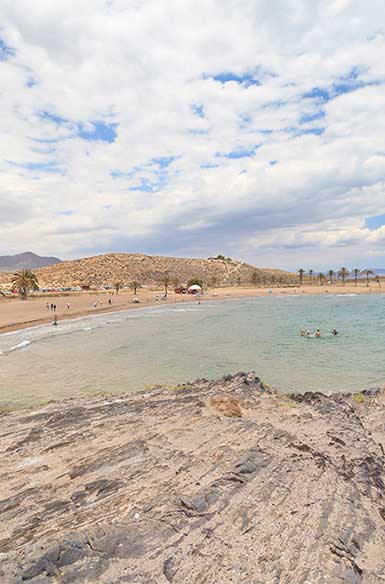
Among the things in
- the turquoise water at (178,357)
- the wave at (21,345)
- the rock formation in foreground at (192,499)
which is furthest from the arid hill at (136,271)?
the rock formation in foreground at (192,499)

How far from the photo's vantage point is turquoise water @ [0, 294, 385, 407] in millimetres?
17562

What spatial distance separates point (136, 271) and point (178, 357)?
115 m

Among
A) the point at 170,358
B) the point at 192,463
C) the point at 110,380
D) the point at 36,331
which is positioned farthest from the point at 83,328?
the point at 192,463

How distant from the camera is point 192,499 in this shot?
624 cm

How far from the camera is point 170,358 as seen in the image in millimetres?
23750

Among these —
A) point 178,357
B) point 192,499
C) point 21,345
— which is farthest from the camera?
point 21,345

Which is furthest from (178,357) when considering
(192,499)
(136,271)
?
(136,271)

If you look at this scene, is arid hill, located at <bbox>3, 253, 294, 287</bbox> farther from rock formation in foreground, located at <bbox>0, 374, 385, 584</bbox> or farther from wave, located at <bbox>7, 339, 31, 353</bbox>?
rock formation in foreground, located at <bbox>0, 374, 385, 584</bbox>

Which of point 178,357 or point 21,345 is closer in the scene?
point 178,357

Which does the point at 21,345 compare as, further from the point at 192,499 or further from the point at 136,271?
the point at 136,271

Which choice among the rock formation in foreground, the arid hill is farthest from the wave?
the arid hill

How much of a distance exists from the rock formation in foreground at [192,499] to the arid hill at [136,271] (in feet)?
345

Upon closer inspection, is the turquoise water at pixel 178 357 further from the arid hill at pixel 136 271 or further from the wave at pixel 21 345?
the arid hill at pixel 136 271

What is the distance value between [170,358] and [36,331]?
20.2m
